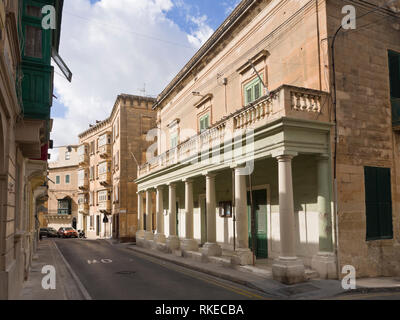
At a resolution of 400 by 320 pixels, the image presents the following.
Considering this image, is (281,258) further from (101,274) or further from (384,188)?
(101,274)

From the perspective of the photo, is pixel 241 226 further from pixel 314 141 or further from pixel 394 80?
pixel 394 80

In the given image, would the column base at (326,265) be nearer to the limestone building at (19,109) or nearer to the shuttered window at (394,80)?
the shuttered window at (394,80)

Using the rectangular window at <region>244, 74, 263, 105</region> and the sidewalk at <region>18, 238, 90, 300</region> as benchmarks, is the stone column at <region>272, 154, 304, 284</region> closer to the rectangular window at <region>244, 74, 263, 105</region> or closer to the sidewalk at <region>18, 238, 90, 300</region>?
the rectangular window at <region>244, 74, 263, 105</region>

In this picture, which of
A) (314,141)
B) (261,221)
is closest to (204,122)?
(261,221)

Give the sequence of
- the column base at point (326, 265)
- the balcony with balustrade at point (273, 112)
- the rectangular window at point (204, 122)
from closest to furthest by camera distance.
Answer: the column base at point (326, 265) → the balcony with balustrade at point (273, 112) → the rectangular window at point (204, 122)

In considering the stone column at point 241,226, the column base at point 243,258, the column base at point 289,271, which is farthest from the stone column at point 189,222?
the column base at point 289,271

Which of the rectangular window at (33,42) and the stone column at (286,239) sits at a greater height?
the rectangular window at (33,42)

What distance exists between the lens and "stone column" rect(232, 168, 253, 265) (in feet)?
46.9

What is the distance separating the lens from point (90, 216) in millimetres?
50094

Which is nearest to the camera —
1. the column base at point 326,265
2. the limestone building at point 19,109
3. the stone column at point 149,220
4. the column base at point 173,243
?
the limestone building at point 19,109

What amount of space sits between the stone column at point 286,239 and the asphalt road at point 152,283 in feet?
3.50

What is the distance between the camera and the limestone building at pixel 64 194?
189 feet

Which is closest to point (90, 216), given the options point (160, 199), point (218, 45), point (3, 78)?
point (160, 199)
